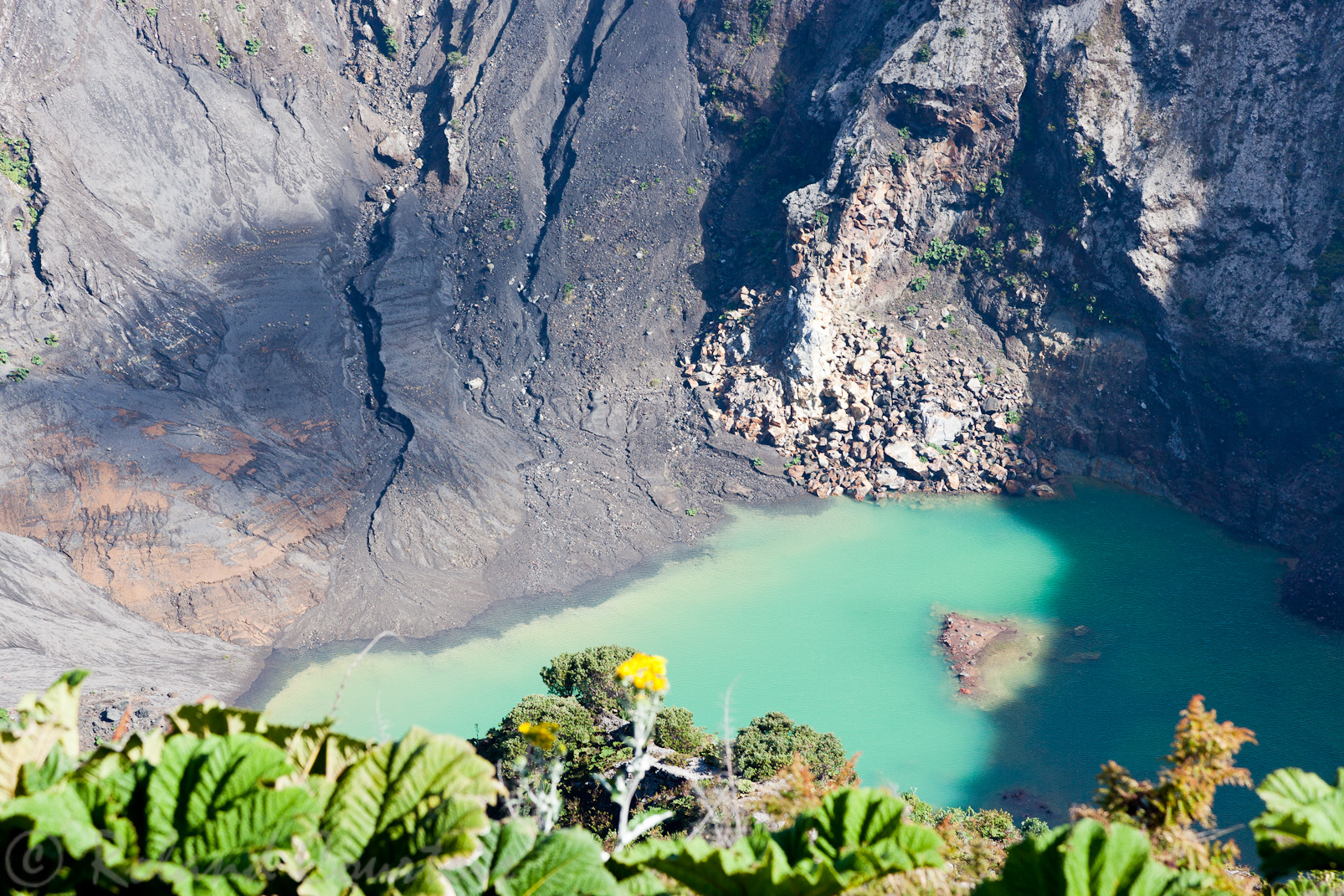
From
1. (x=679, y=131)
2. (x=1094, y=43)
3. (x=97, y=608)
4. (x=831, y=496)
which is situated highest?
(x=1094, y=43)

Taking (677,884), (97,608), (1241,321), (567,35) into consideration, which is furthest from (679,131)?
(677,884)

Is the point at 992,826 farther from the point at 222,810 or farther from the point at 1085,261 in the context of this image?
the point at 1085,261

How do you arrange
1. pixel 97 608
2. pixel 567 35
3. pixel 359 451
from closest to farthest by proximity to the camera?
pixel 97 608 < pixel 359 451 < pixel 567 35

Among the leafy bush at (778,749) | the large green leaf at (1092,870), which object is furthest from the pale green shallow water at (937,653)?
the large green leaf at (1092,870)

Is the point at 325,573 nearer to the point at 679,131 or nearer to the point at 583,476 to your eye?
the point at 583,476

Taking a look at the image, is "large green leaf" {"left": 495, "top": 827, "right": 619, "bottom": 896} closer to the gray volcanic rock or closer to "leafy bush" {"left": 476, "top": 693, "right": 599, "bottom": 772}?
"leafy bush" {"left": 476, "top": 693, "right": 599, "bottom": 772}

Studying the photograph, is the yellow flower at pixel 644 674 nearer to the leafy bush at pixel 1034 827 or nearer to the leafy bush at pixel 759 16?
the leafy bush at pixel 1034 827

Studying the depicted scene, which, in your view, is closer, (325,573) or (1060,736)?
(1060,736)

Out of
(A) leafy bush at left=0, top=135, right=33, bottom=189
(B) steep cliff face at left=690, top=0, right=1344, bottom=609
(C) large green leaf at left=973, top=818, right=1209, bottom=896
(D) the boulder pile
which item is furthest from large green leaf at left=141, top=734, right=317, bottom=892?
(A) leafy bush at left=0, top=135, right=33, bottom=189
